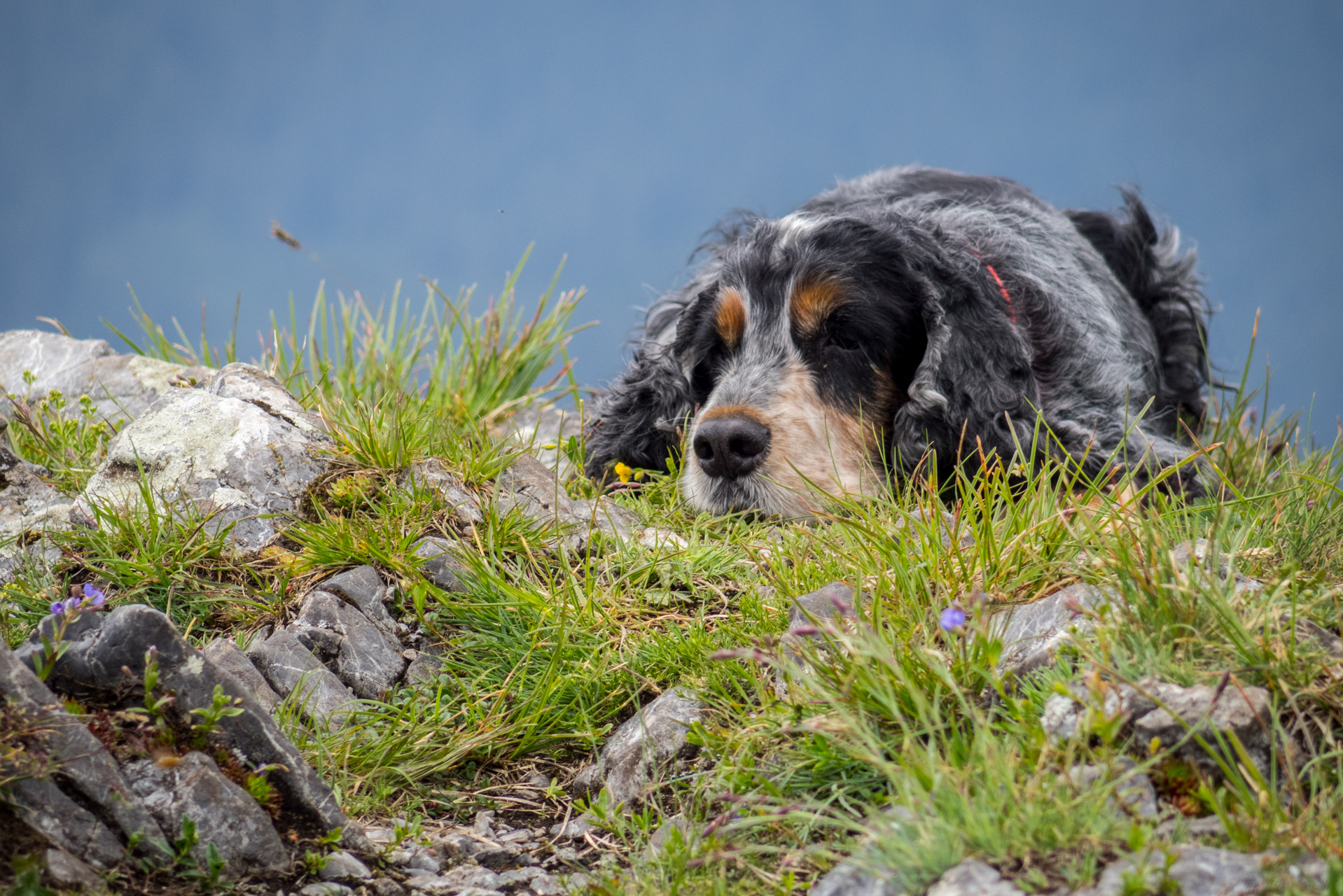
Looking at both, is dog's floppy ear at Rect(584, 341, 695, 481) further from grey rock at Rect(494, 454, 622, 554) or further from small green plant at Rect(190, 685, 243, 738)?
small green plant at Rect(190, 685, 243, 738)

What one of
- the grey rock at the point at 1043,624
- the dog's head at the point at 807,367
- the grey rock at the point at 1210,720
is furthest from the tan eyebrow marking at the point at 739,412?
the grey rock at the point at 1210,720

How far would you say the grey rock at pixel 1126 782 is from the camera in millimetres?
2107

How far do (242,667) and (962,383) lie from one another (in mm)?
3145

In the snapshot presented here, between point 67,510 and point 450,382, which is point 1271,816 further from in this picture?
point 450,382

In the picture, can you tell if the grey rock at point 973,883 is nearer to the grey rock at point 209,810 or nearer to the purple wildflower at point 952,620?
the purple wildflower at point 952,620

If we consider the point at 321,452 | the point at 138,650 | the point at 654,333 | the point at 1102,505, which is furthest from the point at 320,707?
the point at 654,333

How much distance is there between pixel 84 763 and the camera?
2.29 metres

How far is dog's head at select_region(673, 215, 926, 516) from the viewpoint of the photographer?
4469mm

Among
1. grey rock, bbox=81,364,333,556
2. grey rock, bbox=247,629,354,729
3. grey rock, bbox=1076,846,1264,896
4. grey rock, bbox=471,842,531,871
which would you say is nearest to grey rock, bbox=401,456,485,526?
grey rock, bbox=81,364,333,556

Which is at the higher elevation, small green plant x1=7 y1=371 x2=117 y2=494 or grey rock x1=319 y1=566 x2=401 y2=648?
small green plant x1=7 y1=371 x2=117 y2=494

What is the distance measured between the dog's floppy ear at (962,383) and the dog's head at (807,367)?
5.5 inches

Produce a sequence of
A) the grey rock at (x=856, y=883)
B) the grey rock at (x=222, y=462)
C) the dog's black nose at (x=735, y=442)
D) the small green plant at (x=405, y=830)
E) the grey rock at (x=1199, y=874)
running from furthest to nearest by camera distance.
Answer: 1. the dog's black nose at (x=735, y=442)
2. the grey rock at (x=222, y=462)
3. the small green plant at (x=405, y=830)
4. the grey rock at (x=856, y=883)
5. the grey rock at (x=1199, y=874)

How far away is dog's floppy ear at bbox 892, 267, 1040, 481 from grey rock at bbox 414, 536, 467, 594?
6.64 feet

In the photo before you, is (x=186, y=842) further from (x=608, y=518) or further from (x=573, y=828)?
(x=608, y=518)
